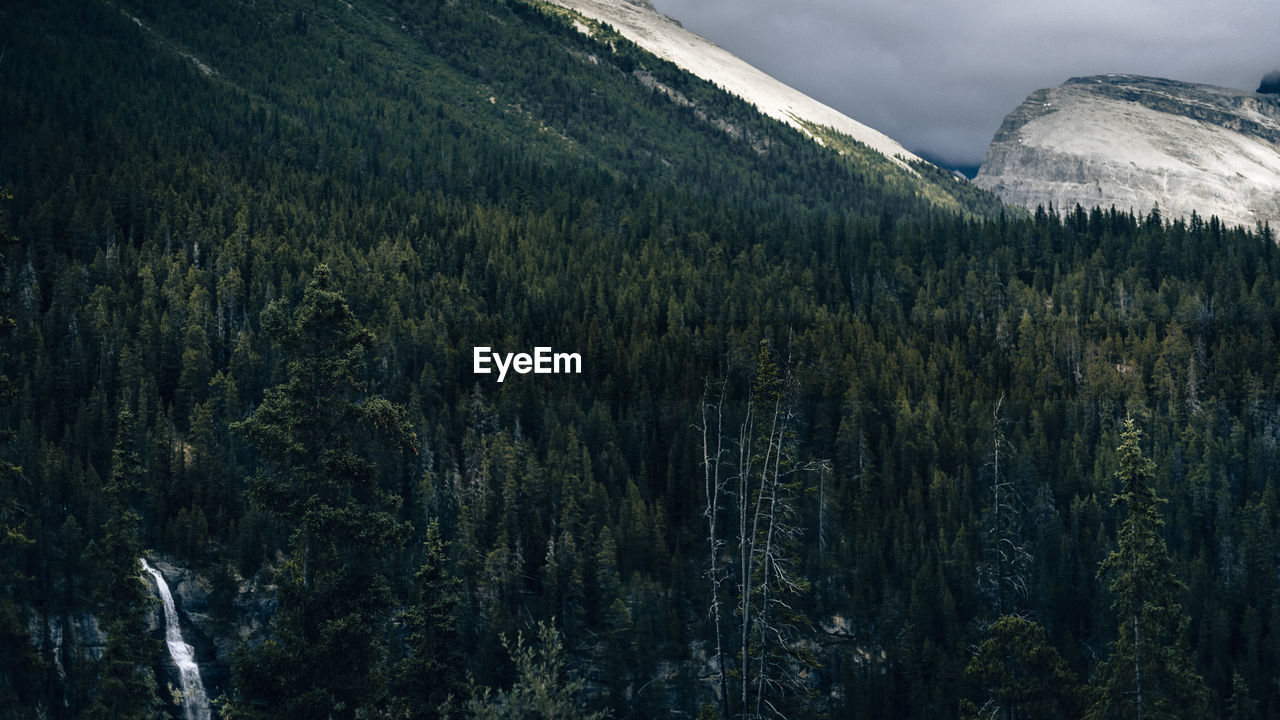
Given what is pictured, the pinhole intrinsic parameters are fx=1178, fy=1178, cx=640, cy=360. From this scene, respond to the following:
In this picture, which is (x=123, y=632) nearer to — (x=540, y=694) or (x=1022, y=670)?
(x=540, y=694)

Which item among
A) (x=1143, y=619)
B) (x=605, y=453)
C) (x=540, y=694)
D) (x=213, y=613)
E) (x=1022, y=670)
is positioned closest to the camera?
(x=540, y=694)

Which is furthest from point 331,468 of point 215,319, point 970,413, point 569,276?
point 569,276

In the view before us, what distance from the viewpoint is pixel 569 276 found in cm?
15850

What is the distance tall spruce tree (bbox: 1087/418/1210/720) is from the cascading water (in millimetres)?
70054

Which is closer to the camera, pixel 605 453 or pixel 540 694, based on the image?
pixel 540 694

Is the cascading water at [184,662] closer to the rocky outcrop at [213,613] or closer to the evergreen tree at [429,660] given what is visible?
the rocky outcrop at [213,613]

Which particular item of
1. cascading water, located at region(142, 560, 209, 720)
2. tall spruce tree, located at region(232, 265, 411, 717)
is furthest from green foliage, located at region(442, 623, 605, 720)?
cascading water, located at region(142, 560, 209, 720)

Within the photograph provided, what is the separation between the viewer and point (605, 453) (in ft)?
372

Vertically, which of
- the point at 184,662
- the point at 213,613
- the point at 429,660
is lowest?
the point at 184,662

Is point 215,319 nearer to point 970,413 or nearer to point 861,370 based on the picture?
point 861,370

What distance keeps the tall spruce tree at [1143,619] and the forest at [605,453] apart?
18 cm

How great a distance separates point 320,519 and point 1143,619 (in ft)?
100

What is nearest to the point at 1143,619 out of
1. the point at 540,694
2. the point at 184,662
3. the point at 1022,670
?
the point at 1022,670

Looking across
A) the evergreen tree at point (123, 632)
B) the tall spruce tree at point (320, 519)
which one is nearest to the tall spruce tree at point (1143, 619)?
the tall spruce tree at point (320, 519)
